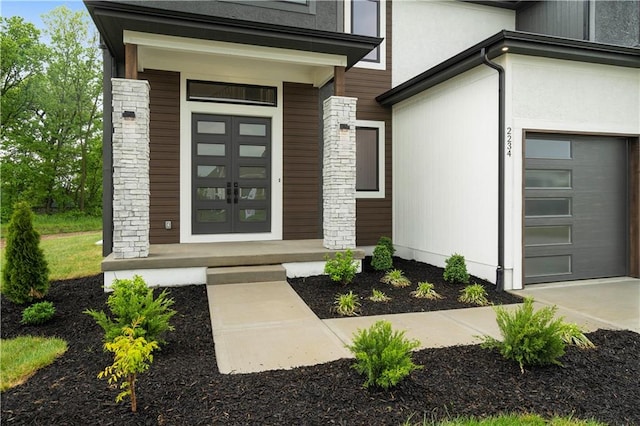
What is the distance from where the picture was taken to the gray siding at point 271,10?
670cm

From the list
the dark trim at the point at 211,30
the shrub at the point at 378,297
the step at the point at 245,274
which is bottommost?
the shrub at the point at 378,297

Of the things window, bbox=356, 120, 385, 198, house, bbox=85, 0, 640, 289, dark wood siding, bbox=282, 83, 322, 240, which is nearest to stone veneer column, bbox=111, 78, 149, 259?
house, bbox=85, 0, 640, 289

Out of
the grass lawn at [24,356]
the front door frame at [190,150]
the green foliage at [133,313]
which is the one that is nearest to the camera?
the grass lawn at [24,356]

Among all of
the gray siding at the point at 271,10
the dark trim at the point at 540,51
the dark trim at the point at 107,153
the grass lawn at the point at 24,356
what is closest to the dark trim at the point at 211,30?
the dark trim at the point at 107,153

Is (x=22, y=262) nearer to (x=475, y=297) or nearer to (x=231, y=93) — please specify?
(x=231, y=93)

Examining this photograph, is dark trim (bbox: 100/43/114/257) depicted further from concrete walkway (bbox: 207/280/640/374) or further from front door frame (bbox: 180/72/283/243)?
concrete walkway (bbox: 207/280/640/374)

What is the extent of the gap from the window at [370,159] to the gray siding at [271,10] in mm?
2155

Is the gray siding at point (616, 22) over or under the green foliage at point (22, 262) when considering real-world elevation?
over

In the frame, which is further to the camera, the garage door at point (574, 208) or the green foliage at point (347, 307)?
the garage door at point (574, 208)

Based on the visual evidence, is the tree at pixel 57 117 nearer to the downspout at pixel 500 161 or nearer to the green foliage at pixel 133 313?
the green foliage at pixel 133 313

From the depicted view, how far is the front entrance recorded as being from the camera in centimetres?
746

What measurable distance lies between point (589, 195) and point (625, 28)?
376 centimetres

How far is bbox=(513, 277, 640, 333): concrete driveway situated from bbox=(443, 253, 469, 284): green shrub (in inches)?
28.8

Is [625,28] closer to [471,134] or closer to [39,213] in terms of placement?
[471,134]
